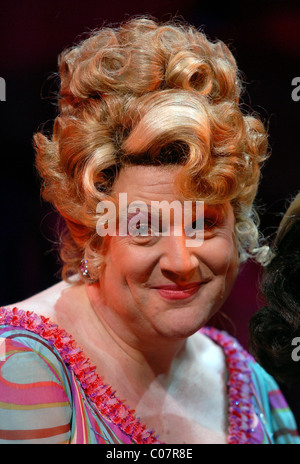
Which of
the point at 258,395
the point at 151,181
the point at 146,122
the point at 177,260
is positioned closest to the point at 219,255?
the point at 177,260

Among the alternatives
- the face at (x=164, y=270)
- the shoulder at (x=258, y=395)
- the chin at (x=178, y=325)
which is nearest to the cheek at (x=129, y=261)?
the face at (x=164, y=270)

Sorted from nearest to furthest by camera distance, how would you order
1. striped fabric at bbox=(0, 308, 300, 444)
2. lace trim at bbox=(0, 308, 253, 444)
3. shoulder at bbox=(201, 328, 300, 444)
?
striped fabric at bbox=(0, 308, 300, 444) < lace trim at bbox=(0, 308, 253, 444) < shoulder at bbox=(201, 328, 300, 444)

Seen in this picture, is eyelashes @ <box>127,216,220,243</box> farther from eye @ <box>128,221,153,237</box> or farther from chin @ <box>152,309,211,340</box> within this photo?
chin @ <box>152,309,211,340</box>

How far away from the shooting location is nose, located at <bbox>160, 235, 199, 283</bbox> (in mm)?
1179

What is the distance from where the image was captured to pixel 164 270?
3.95 feet

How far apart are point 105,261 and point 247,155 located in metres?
0.38

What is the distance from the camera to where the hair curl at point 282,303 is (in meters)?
1.31

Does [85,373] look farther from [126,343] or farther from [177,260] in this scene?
[177,260]

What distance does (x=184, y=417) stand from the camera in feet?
4.86

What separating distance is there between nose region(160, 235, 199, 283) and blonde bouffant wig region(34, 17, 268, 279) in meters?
0.10

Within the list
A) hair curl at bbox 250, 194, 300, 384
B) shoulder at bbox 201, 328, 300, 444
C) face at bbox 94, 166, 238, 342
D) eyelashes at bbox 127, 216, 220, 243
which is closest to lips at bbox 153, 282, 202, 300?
face at bbox 94, 166, 238, 342

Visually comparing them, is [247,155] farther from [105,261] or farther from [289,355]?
[289,355]

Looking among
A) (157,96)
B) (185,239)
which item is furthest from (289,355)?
(157,96)

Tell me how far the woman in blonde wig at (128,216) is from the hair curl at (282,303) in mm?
95
